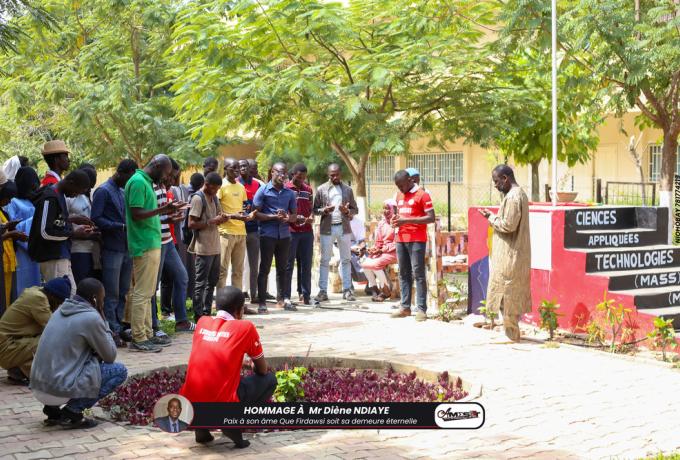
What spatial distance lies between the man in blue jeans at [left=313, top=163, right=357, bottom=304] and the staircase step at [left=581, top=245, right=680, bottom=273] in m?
4.06

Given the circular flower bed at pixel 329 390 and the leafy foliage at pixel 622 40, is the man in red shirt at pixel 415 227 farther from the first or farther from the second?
the leafy foliage at pixel 622 40

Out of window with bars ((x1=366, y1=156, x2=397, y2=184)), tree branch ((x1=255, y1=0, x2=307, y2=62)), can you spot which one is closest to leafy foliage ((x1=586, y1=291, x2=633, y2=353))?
tree branch ((x1=255, y1=0, x2=307, y2=62))

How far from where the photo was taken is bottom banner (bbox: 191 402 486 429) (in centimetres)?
520

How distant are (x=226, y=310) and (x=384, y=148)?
26.7 ft

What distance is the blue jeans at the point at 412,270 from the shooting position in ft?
36.7

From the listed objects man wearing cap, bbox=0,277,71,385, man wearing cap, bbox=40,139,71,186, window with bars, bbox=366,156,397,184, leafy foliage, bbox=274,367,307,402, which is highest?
window with bars, bbox=366,156,397,184

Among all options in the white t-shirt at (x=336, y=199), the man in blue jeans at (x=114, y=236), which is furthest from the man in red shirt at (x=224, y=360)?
the white t-shirt at (x=336, y=199)

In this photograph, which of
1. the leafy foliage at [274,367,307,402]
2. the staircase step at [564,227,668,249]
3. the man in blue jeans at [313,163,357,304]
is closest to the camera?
the leafy foliage at [274,367,307,402]

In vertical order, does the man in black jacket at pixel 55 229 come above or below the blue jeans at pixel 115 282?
above

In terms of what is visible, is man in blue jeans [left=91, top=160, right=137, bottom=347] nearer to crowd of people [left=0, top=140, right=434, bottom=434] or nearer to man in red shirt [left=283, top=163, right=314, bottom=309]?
crowd of people [left=0, top=140, right=434, bottom=434]

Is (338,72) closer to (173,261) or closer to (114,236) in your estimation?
(173,261)

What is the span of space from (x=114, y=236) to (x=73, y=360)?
3.02 meters

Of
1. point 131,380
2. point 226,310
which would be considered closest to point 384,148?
point 131,380

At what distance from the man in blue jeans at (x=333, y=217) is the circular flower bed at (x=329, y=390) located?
5.13m
